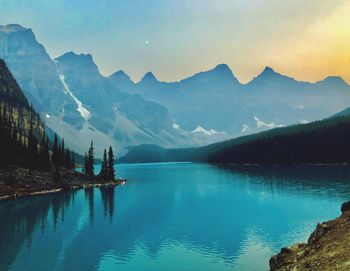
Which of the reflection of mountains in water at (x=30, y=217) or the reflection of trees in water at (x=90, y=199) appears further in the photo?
the reflection of trees in water at (x=90, y=199)

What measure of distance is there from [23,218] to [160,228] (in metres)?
34.1

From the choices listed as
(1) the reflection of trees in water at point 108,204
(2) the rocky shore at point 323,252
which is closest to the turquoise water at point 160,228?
(1) the reflection of trees in water at point 108,204

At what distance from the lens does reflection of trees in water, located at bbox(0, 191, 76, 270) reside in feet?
219

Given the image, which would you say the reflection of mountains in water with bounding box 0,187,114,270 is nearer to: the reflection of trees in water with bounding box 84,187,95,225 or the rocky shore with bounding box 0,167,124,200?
the reflection of trees in water with bounding box 84,187,95,225

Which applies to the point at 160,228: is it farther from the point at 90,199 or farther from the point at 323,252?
the point at 90,199

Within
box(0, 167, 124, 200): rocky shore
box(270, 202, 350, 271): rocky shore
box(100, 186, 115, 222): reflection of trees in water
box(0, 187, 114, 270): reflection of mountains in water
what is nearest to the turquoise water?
box(0, 187, 114, 270): reflection of mountains in water

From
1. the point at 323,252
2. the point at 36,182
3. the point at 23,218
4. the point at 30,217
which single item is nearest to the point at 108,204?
the point at 30,217

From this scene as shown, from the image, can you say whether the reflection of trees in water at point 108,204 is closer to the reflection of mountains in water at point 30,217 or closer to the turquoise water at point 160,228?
the reflection of mountains in water at point 30,217

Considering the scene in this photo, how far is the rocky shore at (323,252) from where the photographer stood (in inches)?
1268

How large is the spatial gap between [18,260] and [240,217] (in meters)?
50.3

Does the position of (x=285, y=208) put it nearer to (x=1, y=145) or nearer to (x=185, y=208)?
(x=185, y=208)

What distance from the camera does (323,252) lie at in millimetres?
36281

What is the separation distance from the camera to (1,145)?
15675cm

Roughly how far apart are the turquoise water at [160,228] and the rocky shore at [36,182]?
7598mm
